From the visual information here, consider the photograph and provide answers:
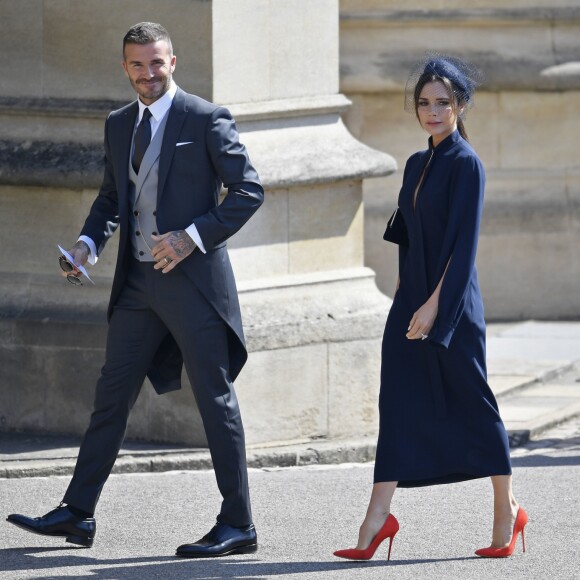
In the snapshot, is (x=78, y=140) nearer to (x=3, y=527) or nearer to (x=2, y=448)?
(x=2, y=448)

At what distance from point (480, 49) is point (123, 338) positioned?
23.4 feet

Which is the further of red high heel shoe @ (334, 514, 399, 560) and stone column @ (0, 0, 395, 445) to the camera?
stone column @ (0, 0, 395, 445)

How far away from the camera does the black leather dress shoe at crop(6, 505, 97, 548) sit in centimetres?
659

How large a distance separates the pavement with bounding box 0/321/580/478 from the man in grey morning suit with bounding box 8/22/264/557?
1502 millimetres

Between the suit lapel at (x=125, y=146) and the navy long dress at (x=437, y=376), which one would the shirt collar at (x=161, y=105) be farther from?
the navy long dress at (x=437, y=376)

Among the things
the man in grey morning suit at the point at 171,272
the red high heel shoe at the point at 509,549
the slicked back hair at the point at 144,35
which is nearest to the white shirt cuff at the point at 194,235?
the man in grey morning suit at the point at 171,272

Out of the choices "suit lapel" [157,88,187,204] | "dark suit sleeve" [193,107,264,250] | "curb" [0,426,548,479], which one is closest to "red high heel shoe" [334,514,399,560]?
"dark suit sleeve" [193,107,264,250]

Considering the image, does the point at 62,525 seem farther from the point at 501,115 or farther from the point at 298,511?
the point at 501,115

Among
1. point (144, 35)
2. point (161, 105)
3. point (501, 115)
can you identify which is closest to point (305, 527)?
point (161, 105)

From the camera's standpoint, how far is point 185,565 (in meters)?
6.43

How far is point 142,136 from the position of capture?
21.7 feet

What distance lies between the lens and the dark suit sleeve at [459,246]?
20.7ft

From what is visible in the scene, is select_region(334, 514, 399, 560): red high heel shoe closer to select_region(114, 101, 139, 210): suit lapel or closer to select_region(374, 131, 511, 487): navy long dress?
select_region(374, 131, 511, 487): navy long dress

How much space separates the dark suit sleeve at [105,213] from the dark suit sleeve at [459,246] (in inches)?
51.2
